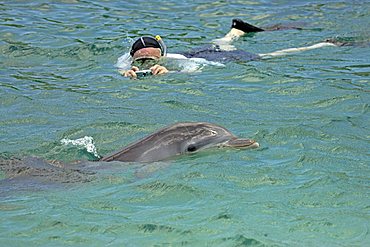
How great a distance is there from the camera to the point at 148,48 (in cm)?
1098

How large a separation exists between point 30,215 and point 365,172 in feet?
8.42

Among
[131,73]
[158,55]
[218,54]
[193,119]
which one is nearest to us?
[193,119]

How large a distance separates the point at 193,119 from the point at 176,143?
194 cm

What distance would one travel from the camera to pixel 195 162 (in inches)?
237

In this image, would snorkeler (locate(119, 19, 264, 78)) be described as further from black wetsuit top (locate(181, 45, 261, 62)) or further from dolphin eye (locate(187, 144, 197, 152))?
dolphin eye (locate(187, 144, 197, 152))

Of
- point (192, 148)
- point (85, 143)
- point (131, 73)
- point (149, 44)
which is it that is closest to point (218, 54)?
point (149, 44)

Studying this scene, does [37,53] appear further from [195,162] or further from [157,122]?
[195,162]

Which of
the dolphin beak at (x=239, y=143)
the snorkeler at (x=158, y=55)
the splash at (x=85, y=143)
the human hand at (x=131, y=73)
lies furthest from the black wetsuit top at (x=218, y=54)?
the dolphin beak at (x=239, y=143)

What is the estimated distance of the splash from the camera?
7.01 meters

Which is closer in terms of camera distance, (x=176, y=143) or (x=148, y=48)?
(x=176, y=143)

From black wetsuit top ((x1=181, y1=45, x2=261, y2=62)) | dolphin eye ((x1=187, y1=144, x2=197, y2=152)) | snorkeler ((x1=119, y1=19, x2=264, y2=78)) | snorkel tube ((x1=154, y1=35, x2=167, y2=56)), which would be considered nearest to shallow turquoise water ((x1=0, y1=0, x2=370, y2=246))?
dolphin eye ((x1=187, y1=144, x2=197, y2=152))

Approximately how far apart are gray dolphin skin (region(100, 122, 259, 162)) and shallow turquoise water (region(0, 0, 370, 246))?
0.31ft

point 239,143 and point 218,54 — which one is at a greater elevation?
point 239,143

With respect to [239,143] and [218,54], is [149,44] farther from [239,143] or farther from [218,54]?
[239,143]
